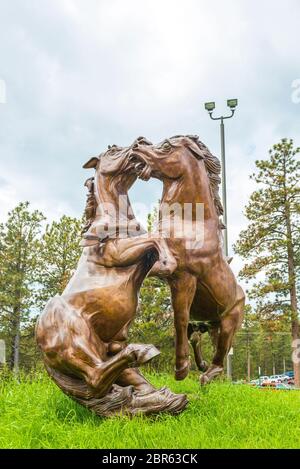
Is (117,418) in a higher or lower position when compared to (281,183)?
lower

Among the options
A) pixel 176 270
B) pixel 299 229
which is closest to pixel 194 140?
pixel 176 270

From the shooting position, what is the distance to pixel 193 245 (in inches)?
162

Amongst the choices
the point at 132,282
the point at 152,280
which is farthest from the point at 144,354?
the point at 152,280

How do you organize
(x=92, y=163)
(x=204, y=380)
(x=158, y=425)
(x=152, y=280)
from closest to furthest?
(x=158, y=425) → (x=92, y=163) → (x=204, y=380) → (x=152, y=280)

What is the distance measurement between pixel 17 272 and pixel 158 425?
16.7 m

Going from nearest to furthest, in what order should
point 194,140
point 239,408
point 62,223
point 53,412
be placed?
point 53,412, point 239,408, point 194,140, point 62,223

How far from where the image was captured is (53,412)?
3.87m

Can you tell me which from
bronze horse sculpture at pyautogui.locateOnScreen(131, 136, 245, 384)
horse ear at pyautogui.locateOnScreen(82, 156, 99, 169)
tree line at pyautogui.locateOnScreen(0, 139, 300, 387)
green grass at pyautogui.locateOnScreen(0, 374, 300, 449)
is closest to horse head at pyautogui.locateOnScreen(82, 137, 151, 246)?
horse ear at pyautogui.locateOnScreen(82, 156, 99, 169)

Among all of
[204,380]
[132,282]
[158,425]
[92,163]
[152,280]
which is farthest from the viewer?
[152,280]

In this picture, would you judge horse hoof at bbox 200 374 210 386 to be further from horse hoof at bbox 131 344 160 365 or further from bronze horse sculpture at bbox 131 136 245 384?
horse hoof at bbox 131 344 160 365

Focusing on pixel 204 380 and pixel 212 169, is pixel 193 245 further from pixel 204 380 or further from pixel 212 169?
pixel 204 380

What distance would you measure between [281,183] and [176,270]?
14.6 m
